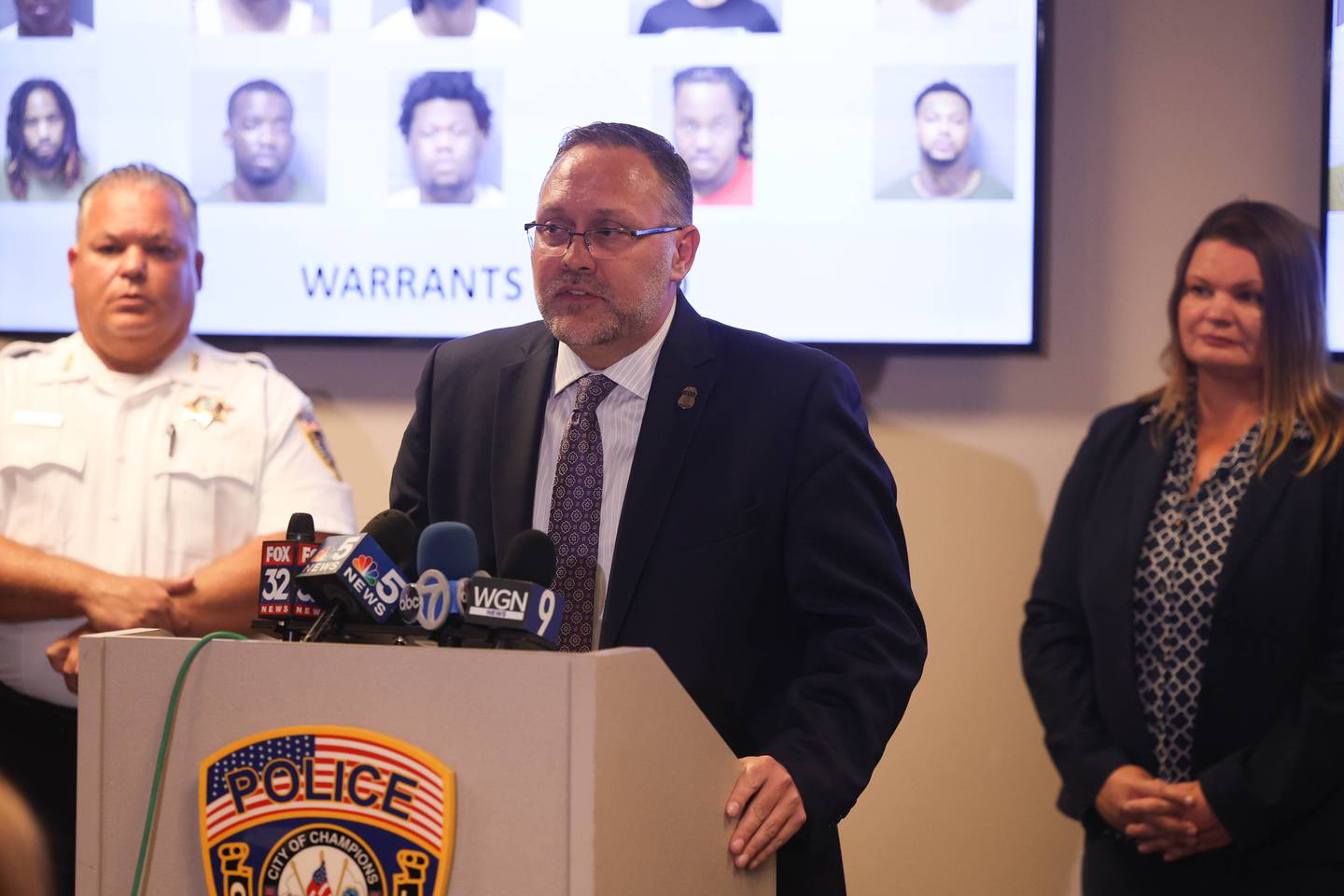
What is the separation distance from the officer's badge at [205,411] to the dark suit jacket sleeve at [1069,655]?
5.83 ft

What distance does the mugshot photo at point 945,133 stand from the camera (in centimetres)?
333

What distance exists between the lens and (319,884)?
1.32 metres

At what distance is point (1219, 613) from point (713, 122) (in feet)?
5.27

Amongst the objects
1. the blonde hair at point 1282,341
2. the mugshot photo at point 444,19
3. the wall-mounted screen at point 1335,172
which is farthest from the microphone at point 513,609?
the wall-mounted screen at point 1335,172

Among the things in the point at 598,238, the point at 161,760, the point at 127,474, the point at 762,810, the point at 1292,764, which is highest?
the point at 598,238

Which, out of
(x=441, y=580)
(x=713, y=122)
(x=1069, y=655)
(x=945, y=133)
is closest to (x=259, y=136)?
(x=713, y=122)

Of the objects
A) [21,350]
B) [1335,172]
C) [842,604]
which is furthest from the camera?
[1335,172]

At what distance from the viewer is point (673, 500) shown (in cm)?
193

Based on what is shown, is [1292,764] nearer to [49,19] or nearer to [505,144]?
Answer: [505,144]

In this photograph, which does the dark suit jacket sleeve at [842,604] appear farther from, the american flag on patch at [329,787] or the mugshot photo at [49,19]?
the mugshot photo at [49,19]

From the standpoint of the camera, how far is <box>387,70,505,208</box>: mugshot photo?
349 cm

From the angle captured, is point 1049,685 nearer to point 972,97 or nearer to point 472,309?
point 972,97

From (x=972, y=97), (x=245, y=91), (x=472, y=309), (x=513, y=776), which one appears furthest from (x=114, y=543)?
(x=972, y=97)

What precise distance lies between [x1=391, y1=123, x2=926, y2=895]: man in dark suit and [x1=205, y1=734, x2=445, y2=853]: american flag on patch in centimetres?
55
